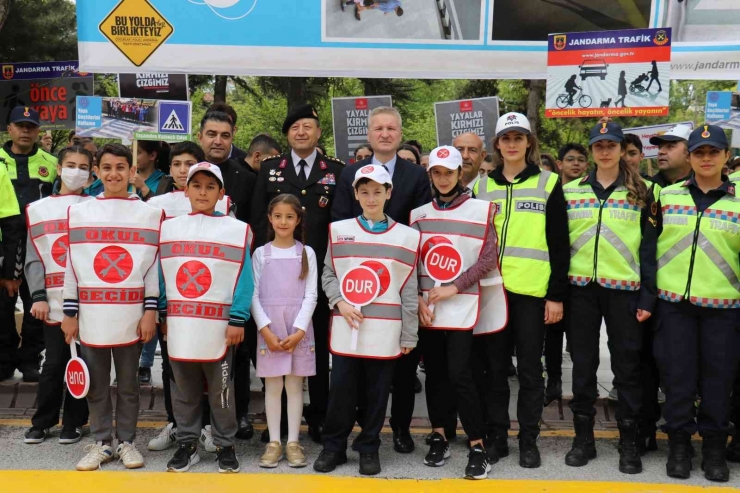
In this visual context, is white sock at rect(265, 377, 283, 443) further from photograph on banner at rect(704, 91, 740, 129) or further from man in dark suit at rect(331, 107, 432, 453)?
photograph on banner at rect(704, 91, 740, 129)

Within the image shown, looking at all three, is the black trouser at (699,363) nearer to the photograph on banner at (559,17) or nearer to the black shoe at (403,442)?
the black shoe at (403,442)

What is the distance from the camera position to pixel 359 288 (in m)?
4.85

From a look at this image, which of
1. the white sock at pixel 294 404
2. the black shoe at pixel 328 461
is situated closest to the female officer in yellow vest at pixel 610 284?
the black shoe at pixel 328 461

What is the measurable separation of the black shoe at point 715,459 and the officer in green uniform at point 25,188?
16.8 feet

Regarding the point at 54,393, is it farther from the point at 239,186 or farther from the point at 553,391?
the point at 553,391

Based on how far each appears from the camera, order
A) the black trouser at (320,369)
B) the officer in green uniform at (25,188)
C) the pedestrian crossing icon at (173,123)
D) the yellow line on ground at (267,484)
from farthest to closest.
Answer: the pedestrian crossing icon at (173,123) < the officer in green uniform at (25,188) < the black trouser at (320,369) < the yellow line on ground at (267,484)

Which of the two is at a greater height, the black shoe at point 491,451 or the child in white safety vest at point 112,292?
the child in white safety vest at point 112,292

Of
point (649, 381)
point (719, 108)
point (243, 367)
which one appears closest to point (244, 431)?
point (243, 367)

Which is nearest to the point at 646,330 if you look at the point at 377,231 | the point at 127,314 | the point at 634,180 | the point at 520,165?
the point at 634,180

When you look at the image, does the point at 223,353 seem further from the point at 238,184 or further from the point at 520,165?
the point at 520,165

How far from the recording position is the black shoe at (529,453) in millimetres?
4938

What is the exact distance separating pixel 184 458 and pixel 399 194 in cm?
224

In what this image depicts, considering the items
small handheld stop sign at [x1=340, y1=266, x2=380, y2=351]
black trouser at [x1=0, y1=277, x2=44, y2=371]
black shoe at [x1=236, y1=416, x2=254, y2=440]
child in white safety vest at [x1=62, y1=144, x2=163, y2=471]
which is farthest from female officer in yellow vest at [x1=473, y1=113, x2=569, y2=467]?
black trouser at [x1=0, y1=277, x2=44, y2=371]

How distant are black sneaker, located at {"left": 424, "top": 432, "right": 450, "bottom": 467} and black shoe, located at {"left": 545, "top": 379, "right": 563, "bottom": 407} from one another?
149 cm
